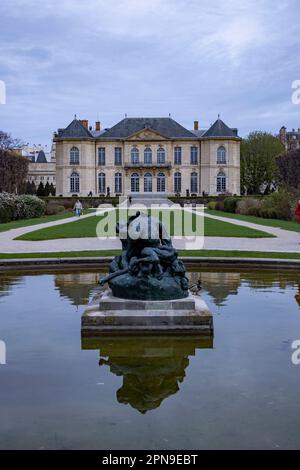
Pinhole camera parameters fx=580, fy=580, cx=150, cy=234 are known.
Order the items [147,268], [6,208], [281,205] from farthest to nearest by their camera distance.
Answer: [281,205] < [6,208] < [147,268]

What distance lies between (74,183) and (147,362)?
5899 centimetres

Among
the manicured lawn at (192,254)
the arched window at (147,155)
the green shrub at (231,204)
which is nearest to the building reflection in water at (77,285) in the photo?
the manicured lawn at (192,254)

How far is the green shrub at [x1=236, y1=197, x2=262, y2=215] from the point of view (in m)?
32.6

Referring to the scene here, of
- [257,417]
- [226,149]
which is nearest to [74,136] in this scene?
[226,149]

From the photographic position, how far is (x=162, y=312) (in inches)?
235

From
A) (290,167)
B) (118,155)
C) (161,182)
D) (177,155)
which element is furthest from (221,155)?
(290,167)

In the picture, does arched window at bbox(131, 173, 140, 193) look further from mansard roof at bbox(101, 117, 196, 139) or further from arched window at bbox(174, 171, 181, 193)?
mansard roof at bbox(101, 117, 196, 139)

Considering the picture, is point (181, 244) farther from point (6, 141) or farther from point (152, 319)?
point (6, 141)

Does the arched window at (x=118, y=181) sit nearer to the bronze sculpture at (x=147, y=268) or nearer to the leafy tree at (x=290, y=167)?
the leafy tree at (x=290, y=167)

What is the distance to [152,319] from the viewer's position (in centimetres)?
590

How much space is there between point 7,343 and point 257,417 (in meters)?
2.73

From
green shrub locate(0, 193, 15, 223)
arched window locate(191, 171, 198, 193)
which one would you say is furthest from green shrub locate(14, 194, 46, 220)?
arched window locate(191, 171, 198, 193)

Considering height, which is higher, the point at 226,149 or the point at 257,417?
the point at 226,149
